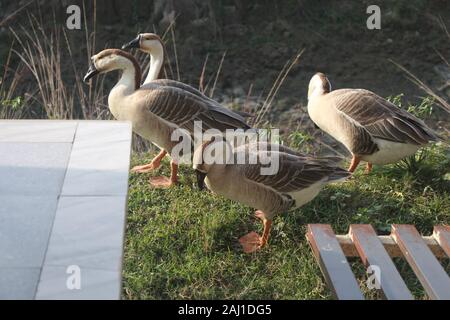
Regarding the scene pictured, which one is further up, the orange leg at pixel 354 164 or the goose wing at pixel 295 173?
the goose wing at pixel 295 173

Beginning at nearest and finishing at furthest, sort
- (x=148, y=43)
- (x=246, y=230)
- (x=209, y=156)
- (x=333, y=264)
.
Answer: (x=333, y=264) → (x=209, y=156) → (x=246, y=230) → (x=148, y=43)

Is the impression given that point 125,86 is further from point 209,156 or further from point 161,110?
point 209,156

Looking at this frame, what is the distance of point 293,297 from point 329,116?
1685mm

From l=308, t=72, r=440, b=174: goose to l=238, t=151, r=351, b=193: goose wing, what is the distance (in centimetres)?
61

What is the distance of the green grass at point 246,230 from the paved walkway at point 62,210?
2.40ft

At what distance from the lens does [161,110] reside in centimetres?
488

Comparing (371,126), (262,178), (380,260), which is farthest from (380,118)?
(380,260)

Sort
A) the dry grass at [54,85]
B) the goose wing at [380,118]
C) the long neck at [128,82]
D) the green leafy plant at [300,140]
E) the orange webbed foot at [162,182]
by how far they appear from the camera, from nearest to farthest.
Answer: the goose wing at [380,118]
the orange webbed foot at [162,182]
the long neck at [128,82]
the green leafy plant at [300,140]
the dry grass at [54,85]

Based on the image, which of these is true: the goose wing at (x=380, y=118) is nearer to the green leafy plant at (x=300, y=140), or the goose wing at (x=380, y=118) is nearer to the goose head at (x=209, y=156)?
the green leafy plant at (x=300, y=140)

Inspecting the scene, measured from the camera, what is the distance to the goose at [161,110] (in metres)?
4.88

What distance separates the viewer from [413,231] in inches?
154

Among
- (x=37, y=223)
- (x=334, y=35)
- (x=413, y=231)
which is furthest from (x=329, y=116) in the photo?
(x=334, y=35)

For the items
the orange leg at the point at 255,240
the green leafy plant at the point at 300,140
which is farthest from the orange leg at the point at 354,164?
the orange leg at the point at 255,240

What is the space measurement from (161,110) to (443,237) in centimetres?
203
